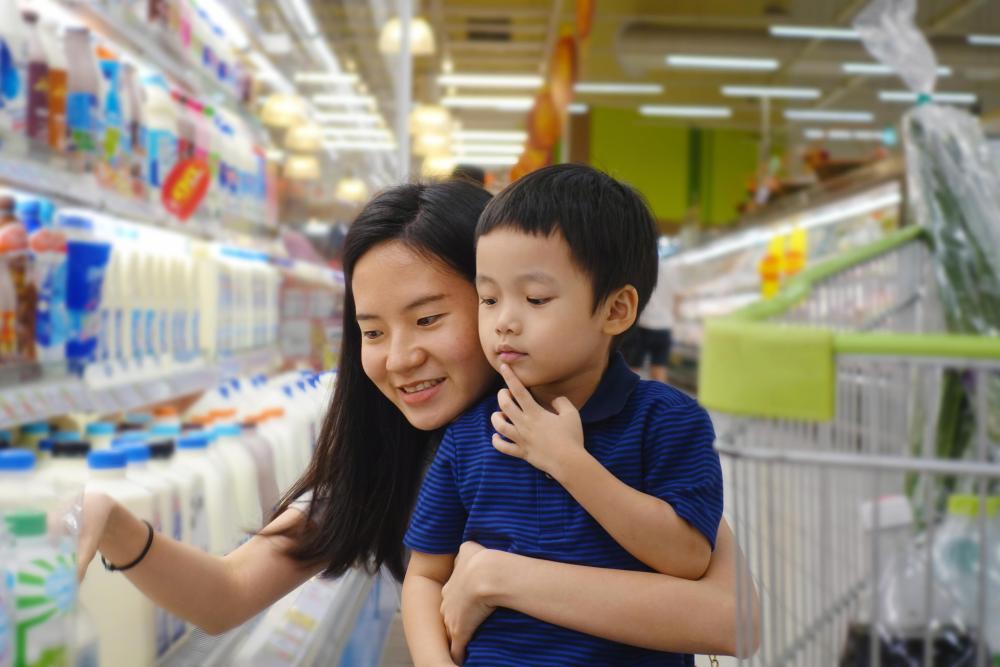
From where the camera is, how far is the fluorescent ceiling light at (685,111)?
17375 millimetres

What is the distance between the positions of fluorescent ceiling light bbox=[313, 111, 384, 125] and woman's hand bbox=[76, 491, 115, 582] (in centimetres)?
312

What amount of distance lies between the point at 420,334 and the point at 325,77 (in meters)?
3.14

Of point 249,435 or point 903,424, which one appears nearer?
point 903,424

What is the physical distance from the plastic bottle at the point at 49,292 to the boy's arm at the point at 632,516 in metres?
1.56

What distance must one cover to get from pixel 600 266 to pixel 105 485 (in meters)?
0.76

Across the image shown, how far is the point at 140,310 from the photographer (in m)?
2.67

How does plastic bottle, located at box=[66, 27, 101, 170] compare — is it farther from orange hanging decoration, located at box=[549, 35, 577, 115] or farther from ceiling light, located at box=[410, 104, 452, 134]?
ceiling light, located at box=[410, 104, 452, 134]

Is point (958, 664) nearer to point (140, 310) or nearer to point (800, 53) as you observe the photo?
point (140, 310)

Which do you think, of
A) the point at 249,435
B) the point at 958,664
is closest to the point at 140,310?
the point at 249,435

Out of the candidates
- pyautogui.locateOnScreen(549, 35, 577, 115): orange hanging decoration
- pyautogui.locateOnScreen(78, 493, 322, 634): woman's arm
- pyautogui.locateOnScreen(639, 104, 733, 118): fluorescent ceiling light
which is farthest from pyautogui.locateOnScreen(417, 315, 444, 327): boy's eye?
pyautogui.locateOnScreen(639, 104, 733, 118): fluorescent ceiling light

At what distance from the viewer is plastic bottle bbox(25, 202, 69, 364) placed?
2146mm

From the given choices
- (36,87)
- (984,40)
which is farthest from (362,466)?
(984,40)

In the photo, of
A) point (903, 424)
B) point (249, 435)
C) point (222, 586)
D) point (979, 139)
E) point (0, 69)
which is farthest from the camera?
point (979, 139)

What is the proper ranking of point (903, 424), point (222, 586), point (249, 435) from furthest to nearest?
point (249, 435)
point (903, 424)
point (222, 586)
